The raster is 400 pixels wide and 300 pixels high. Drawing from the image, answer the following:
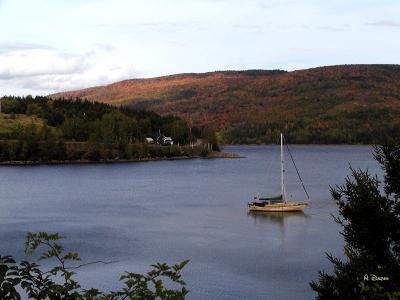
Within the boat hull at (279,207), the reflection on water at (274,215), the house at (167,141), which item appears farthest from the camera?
the house at (167,141)

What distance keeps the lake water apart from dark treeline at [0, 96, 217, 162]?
34862 millimetres

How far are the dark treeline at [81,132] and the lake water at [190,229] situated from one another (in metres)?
34.9

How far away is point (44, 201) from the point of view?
63.1 metres

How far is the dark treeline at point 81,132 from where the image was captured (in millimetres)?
122062

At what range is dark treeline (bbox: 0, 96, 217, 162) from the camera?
122m

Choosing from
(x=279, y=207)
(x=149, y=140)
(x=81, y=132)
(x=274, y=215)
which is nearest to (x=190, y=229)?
(x=274, y=215)

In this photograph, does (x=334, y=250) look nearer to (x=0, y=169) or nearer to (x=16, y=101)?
(x=0, y=169)

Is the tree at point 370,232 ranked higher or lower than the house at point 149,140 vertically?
lower

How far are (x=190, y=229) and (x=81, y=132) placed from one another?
3950 inches

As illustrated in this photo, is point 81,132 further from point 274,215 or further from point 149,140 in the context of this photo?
point 274,215

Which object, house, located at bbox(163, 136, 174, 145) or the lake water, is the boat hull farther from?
house, located at bbox(163, 136, 174, 145)

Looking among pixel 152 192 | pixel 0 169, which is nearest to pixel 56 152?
pixel 0 169

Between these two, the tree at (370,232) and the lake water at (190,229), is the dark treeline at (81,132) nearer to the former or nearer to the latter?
the lake water at (190,229)

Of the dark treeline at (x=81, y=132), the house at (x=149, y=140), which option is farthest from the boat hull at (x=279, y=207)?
the house at (x=149, y=140)
